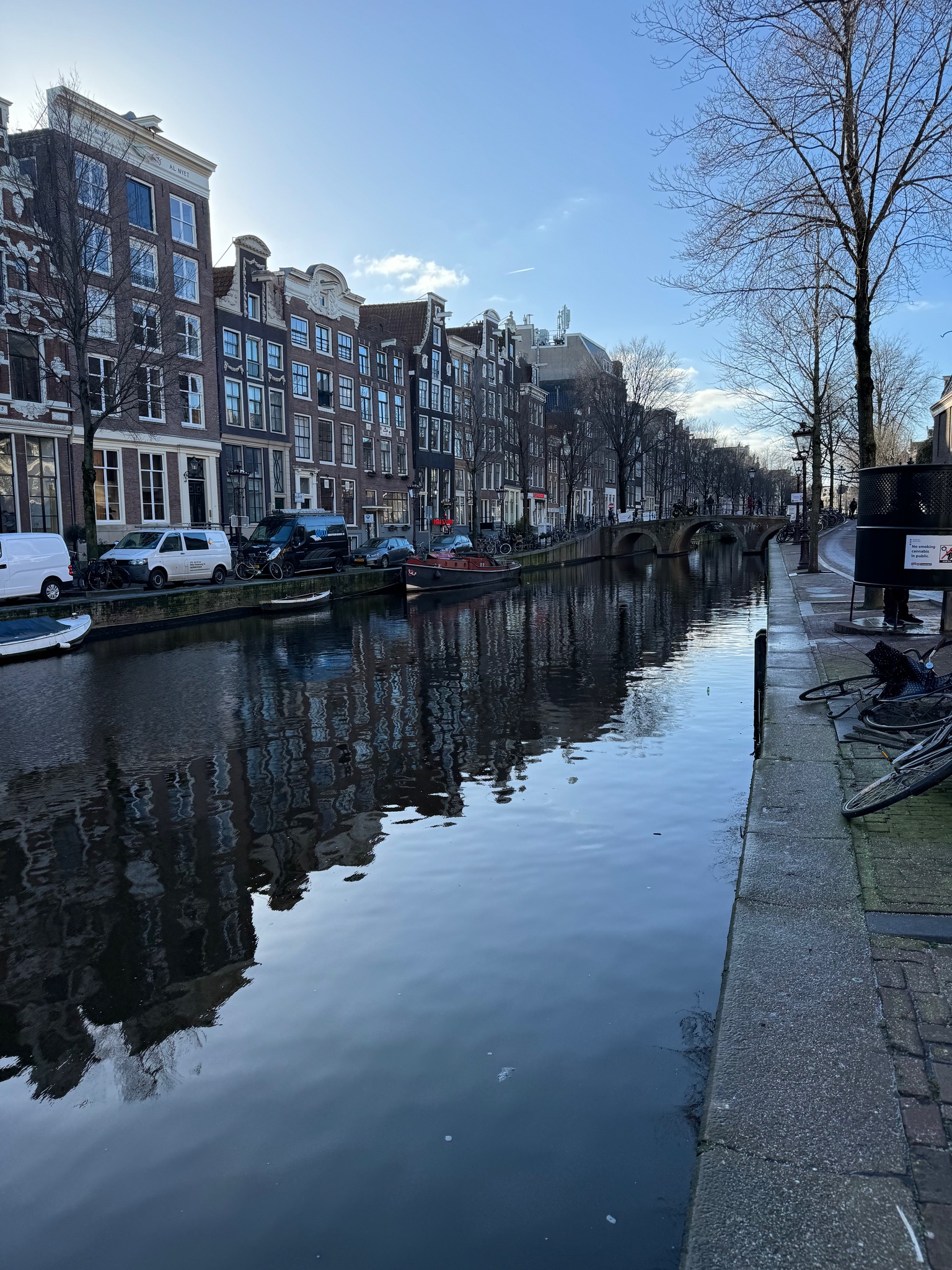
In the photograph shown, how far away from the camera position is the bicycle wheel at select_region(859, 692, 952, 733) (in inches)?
293

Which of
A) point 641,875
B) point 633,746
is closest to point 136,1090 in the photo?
point 641,875

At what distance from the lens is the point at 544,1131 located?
4.07 metres

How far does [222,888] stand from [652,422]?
3082 inches

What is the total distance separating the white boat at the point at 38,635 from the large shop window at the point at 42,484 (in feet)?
37.3

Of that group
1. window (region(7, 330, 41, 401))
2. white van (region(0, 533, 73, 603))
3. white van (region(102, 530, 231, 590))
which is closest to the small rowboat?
white van (region(102, 530, 231, 590))

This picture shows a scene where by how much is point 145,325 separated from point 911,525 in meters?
27.8

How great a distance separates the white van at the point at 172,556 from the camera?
26.3 m

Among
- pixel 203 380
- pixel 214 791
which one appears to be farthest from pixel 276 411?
pixel 214 791

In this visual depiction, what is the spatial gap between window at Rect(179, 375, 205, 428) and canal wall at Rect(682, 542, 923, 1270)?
3523 centimetres

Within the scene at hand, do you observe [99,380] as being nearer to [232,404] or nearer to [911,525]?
[232,404]

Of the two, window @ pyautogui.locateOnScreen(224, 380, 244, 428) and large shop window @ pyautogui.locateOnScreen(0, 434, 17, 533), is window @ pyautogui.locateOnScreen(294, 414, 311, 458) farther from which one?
large shop window @ pyautogui.locateOnScreen(0, 434, 17, 533)

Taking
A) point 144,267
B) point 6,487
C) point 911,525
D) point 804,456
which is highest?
point 144,267

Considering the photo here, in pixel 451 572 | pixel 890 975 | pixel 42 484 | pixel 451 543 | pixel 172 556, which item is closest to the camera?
pixel 890 975

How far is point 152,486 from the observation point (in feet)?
116
